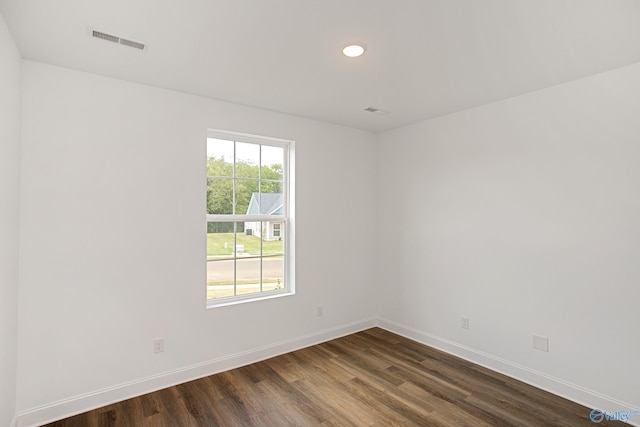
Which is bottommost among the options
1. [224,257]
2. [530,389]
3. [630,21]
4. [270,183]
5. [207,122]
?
[530,389]

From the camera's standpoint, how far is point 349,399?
2.62m

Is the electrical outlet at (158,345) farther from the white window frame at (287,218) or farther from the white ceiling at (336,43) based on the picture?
the white ceiling at (336,43)

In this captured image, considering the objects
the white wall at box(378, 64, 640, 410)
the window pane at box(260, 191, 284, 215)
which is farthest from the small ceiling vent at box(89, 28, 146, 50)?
the white wall at box(378, 64, 640, 410)

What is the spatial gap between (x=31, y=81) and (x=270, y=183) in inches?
81.1

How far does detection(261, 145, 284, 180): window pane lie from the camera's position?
354 cm

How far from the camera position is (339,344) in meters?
3.73

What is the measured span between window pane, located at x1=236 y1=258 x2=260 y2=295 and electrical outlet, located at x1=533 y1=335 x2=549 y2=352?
263 centimetres

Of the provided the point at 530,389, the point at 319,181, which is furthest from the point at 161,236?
the point at 530,389

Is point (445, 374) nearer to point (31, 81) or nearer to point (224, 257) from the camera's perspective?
point (224, 257)

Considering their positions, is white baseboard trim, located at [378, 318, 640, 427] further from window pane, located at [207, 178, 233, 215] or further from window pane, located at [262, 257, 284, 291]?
window pane, located at [207, 178, 233, 215]

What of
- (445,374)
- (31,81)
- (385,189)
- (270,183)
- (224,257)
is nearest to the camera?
(31,81)

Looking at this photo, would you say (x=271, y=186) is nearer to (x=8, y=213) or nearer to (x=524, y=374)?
(x=8, y=213)

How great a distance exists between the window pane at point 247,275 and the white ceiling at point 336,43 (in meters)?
1.66

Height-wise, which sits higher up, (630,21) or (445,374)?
(630,21)
